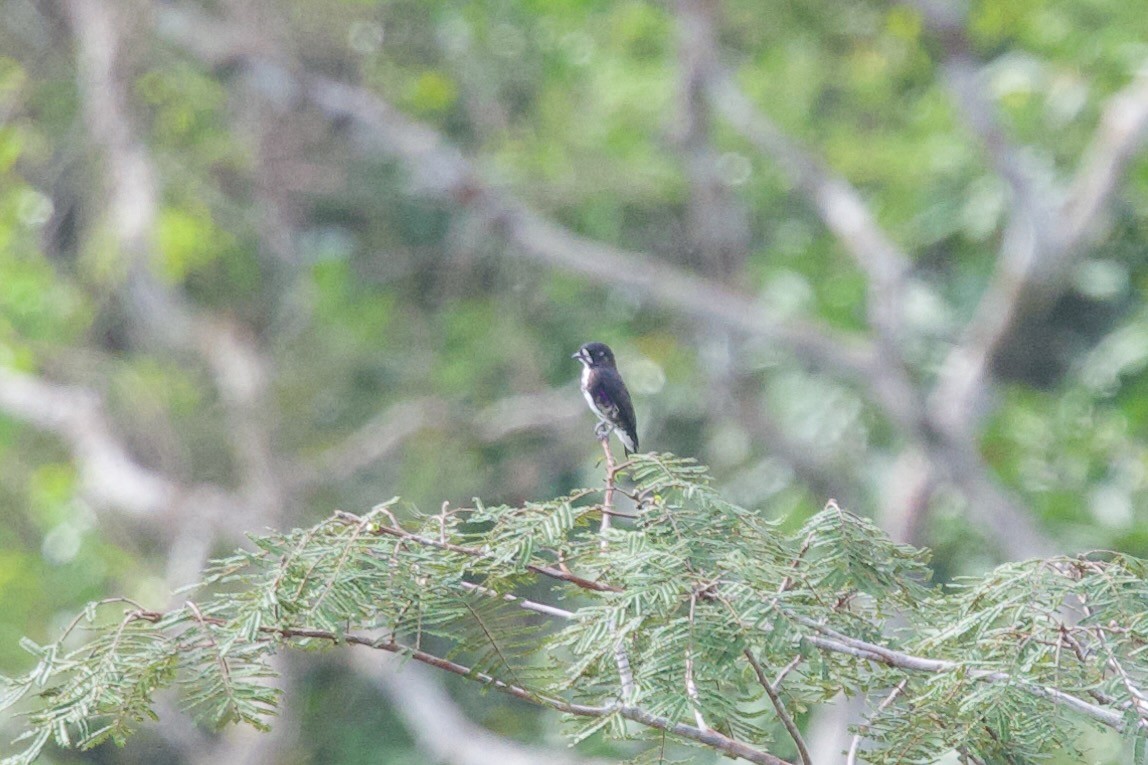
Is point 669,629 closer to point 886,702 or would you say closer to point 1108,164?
point 886,702

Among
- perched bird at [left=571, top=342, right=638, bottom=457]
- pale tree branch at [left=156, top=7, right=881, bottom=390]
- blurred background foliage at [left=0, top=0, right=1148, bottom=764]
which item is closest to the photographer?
perched bird at [left=571, top=342, right=638, bottom=457]

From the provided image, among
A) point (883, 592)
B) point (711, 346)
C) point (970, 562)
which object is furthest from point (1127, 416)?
point (883, 592)

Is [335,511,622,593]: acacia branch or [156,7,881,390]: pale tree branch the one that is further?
[156,7,881,390]: pale tree branch

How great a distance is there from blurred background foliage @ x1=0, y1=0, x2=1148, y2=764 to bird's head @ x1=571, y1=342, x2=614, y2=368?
180 inches

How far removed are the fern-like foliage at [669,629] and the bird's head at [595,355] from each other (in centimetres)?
294

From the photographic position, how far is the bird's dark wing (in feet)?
16.5

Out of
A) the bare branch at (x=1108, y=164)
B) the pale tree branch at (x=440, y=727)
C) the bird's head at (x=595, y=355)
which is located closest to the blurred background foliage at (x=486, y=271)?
the bare branch at (x=1108, y=164)

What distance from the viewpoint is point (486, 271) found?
13.6 meters

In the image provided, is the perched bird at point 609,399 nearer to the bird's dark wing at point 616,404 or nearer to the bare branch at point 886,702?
the bird's dark wing at point 616,404

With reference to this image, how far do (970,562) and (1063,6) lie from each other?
14.8 ft

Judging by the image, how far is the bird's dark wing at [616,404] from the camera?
16.5ft

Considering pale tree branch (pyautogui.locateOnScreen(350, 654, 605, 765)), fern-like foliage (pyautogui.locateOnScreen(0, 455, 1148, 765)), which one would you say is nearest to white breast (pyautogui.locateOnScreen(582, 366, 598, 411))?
fern-like foliage (pyautogui.locateOnScreen(0, 455, 1148, 765))

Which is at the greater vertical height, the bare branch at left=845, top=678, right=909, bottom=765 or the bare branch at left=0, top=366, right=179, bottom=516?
the bare branch at left=0, top=366, right=179, bottom=516

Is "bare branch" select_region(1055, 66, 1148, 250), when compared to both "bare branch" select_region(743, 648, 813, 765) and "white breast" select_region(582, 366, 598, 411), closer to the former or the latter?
"white breast" select_region(582, 366, 598, 411)
